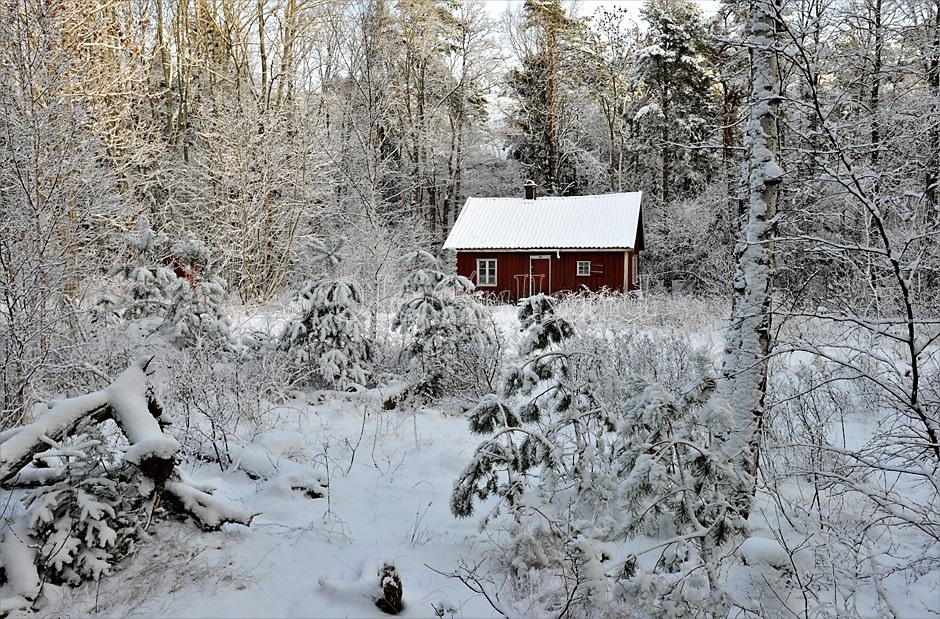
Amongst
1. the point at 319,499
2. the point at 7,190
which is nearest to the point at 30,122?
the point at 7,190

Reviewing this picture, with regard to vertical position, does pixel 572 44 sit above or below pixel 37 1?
above

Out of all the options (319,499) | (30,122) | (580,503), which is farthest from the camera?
(30,122)

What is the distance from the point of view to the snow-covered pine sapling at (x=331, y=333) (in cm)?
735

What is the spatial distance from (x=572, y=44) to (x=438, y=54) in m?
6.34

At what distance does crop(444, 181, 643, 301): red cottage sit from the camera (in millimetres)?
20812

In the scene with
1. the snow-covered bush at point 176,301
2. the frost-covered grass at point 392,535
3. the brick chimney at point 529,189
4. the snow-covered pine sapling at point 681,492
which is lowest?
the frost-covered grass at point 392,535

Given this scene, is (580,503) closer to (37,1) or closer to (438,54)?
(37,1)

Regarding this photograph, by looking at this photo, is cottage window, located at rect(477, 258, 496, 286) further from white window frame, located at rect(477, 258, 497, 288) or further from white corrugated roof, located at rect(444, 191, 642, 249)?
white corrugated roof, located at rect(444, 191, 642, 249)

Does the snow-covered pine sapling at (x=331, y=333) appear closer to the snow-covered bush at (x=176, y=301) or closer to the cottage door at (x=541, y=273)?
the snow-covered bush at (x=176, y=301)

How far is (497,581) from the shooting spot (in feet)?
11.3

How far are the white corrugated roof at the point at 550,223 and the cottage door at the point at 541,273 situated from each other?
65cm

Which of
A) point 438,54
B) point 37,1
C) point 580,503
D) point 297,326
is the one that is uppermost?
point 438,54

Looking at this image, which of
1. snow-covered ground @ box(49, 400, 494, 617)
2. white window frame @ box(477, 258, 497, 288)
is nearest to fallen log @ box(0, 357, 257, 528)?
snow-covered ground @ box(49, 400, 494, 617)

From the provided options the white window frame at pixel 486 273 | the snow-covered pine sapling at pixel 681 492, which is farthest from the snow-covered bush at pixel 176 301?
the white window frame at pixel 486 273
